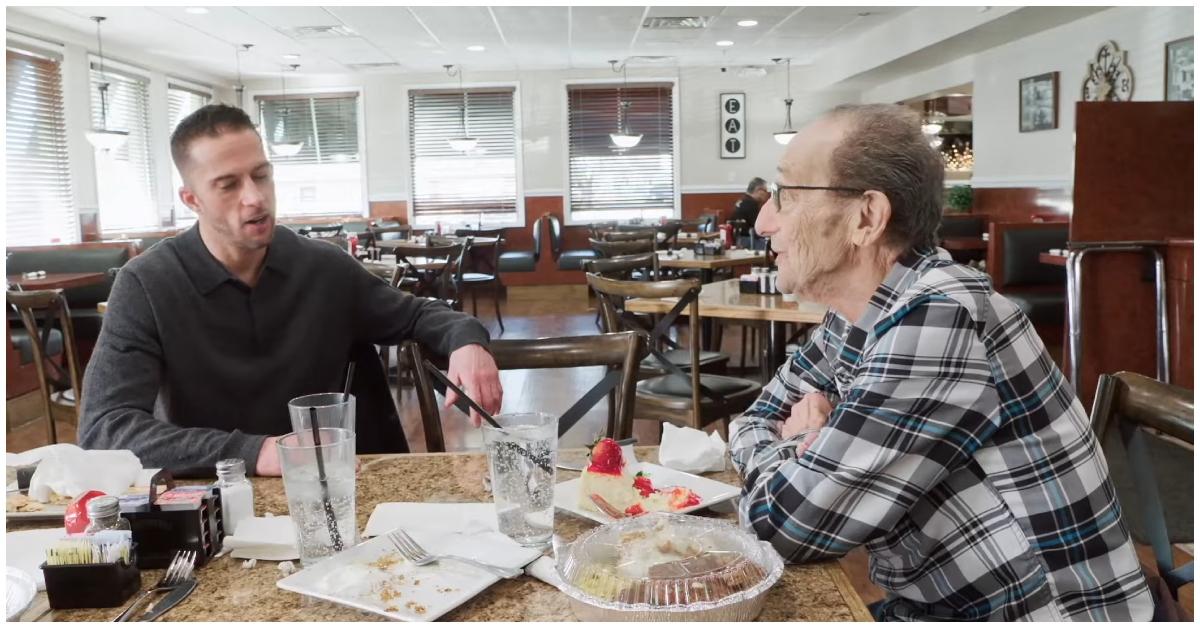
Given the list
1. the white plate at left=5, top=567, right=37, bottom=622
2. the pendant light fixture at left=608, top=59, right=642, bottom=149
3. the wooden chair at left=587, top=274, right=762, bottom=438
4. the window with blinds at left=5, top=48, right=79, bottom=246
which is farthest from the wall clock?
the window with blinds at left=5, top=48, right=79, bottom=246

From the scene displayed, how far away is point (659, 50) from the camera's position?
1046cm

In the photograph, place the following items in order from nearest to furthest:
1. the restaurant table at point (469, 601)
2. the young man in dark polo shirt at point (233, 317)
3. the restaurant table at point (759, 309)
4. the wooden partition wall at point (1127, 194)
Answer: the restaurant table at point (469, 601)
the young man in dark polo shirt at point (233, 317)
the restaurant table at point (759, 309)
the wooden partition wall at point (1127, 194)

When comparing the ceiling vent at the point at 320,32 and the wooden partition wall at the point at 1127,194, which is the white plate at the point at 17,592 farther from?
the ceiling vent at the point at 320,32

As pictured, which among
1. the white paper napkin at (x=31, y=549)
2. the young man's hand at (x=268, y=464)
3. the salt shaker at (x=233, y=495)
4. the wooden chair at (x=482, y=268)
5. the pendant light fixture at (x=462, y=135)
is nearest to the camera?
the white paper napkin at (x=31, y=549)

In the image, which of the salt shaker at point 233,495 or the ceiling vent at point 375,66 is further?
the ceiling vent at point 375,66

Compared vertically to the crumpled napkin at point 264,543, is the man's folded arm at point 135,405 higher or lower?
higher

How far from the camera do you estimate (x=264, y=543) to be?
3.47 ft

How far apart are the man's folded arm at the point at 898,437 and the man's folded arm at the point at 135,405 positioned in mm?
803

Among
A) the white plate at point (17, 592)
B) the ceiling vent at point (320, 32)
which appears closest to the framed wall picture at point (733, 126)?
the ceiling vent at point (320, 32)

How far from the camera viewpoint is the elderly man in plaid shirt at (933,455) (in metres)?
1.03

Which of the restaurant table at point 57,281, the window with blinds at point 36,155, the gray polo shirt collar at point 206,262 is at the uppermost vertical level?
the window with blinds at point 36,155

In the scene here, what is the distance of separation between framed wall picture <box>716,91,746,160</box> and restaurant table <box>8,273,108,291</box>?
786 centimetres

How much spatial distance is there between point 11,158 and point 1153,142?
799cm

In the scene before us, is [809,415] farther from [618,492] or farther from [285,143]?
[285,143]
